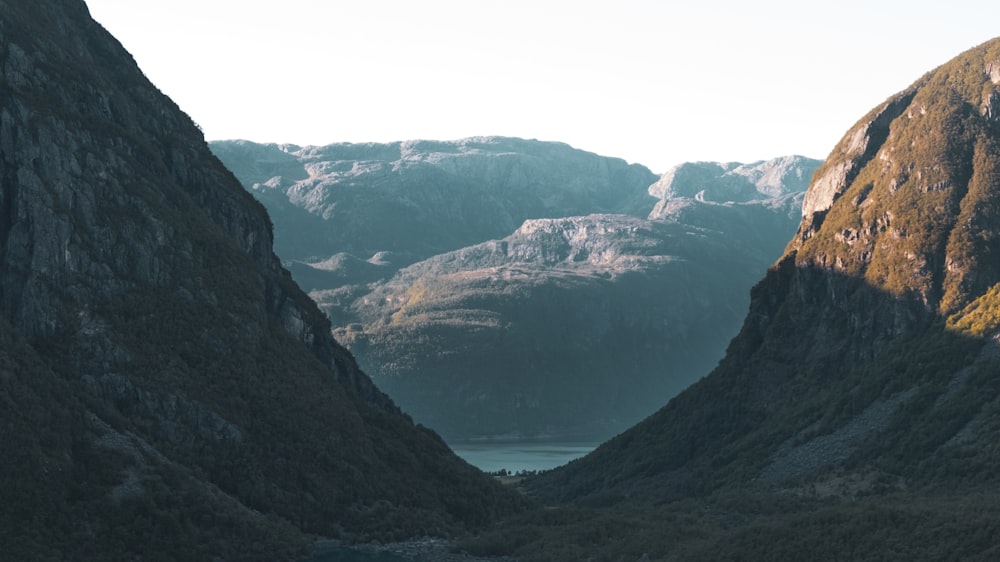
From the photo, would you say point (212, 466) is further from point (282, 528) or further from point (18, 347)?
point (18, 347)

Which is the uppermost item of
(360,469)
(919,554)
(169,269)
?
(169,269)

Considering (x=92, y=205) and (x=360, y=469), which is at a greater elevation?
(x=92, y=205)

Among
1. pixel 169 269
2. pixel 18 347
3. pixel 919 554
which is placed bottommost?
pixel 919 554

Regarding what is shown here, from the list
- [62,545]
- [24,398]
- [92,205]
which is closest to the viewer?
[62,545]

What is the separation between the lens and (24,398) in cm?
16062

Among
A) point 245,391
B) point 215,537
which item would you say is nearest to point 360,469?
point 245,391

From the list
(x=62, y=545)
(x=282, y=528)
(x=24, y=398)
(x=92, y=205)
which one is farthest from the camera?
(x=92, y=205)

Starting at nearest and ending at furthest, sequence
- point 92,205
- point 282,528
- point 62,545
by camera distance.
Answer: point 62,545 → point 282,528 → point 92,205

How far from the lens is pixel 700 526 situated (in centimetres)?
19825

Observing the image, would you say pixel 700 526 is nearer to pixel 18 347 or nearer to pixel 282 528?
pixel 282 528

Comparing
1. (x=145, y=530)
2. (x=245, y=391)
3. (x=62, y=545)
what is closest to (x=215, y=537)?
(x=145, y=530)

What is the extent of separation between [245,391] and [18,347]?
34.4 meters

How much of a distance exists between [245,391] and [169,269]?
69.3 feet

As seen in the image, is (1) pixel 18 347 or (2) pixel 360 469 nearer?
(1) pixel 18 347
